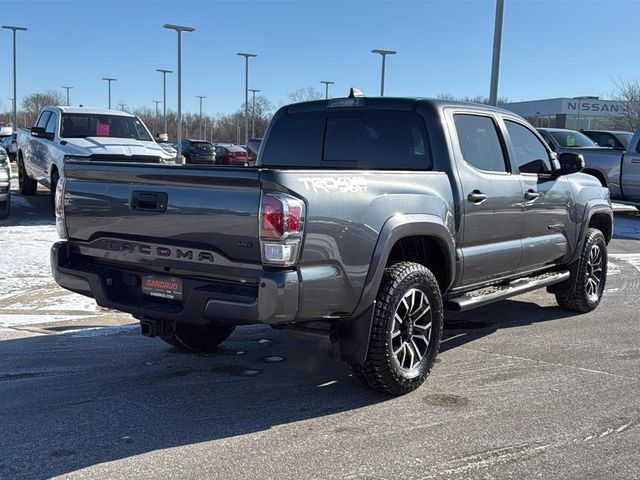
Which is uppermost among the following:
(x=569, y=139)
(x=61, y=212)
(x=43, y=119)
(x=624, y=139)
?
(x=624, y=139)

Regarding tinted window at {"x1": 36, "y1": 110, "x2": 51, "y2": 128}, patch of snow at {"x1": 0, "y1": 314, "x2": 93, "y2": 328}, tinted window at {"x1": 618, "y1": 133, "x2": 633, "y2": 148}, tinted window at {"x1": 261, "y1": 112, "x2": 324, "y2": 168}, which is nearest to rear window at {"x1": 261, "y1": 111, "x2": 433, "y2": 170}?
tinted window at {"x1": 261, "y1": 112, "x2": 324, "y2": 168}

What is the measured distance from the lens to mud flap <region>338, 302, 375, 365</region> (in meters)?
4.20

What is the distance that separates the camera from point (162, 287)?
4.21 metres

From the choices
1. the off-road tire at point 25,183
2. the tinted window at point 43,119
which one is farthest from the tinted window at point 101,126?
the off-road tire at point 25,183

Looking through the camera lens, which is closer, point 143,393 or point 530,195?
point 143,393

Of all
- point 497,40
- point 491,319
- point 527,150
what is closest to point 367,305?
point 527,150

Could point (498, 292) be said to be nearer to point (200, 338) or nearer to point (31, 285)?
point (200, 338)

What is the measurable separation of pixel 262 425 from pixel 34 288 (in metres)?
4.56

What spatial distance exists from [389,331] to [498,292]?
5.04 ft

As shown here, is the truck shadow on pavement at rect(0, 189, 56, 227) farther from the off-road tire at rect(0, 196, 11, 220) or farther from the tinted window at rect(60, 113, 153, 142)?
the tinted window at rect(60, 113, 153, 142)

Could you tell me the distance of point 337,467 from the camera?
11.6ft

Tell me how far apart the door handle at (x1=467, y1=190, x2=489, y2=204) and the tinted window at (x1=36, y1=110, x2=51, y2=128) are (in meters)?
10.4

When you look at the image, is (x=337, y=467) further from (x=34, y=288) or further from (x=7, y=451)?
(x=34, y=288)

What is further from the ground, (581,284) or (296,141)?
(296,141)
